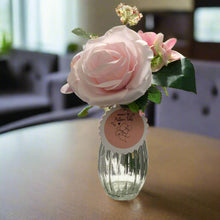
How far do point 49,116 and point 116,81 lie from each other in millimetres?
1212

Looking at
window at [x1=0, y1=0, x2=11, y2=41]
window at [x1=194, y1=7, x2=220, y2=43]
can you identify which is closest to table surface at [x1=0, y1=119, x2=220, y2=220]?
window at [x1=194, y1=7, x2=220, y2=43]

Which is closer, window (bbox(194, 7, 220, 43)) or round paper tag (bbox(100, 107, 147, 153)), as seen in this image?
round paper tag (bbox(100, 107, 147, 153))

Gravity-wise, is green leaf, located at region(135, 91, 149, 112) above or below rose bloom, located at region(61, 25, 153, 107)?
below

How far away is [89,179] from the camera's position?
966 millimetres

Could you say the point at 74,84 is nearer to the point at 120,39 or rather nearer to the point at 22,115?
the point at 120,39

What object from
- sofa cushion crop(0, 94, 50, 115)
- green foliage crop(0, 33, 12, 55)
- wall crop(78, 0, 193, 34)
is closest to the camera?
sofa cushion crop(0, 94, 50, 115)

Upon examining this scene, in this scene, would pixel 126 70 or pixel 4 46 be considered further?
pixel 4 46

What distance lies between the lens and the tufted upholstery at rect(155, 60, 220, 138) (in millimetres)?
1758

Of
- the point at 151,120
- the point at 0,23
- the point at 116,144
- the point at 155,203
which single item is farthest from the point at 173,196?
the point at 0,23

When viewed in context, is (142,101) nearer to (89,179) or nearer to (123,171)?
(123,171)

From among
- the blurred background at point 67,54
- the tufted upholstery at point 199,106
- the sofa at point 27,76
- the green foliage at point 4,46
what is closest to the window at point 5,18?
the blurred background at point 67,54

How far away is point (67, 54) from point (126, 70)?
3.28m

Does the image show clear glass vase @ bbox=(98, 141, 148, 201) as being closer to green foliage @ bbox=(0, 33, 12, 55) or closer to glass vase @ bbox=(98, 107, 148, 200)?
glass vase @ bbox=(98, 107, 148, 200)

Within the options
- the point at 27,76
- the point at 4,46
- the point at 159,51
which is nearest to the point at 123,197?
the point at 159,51
